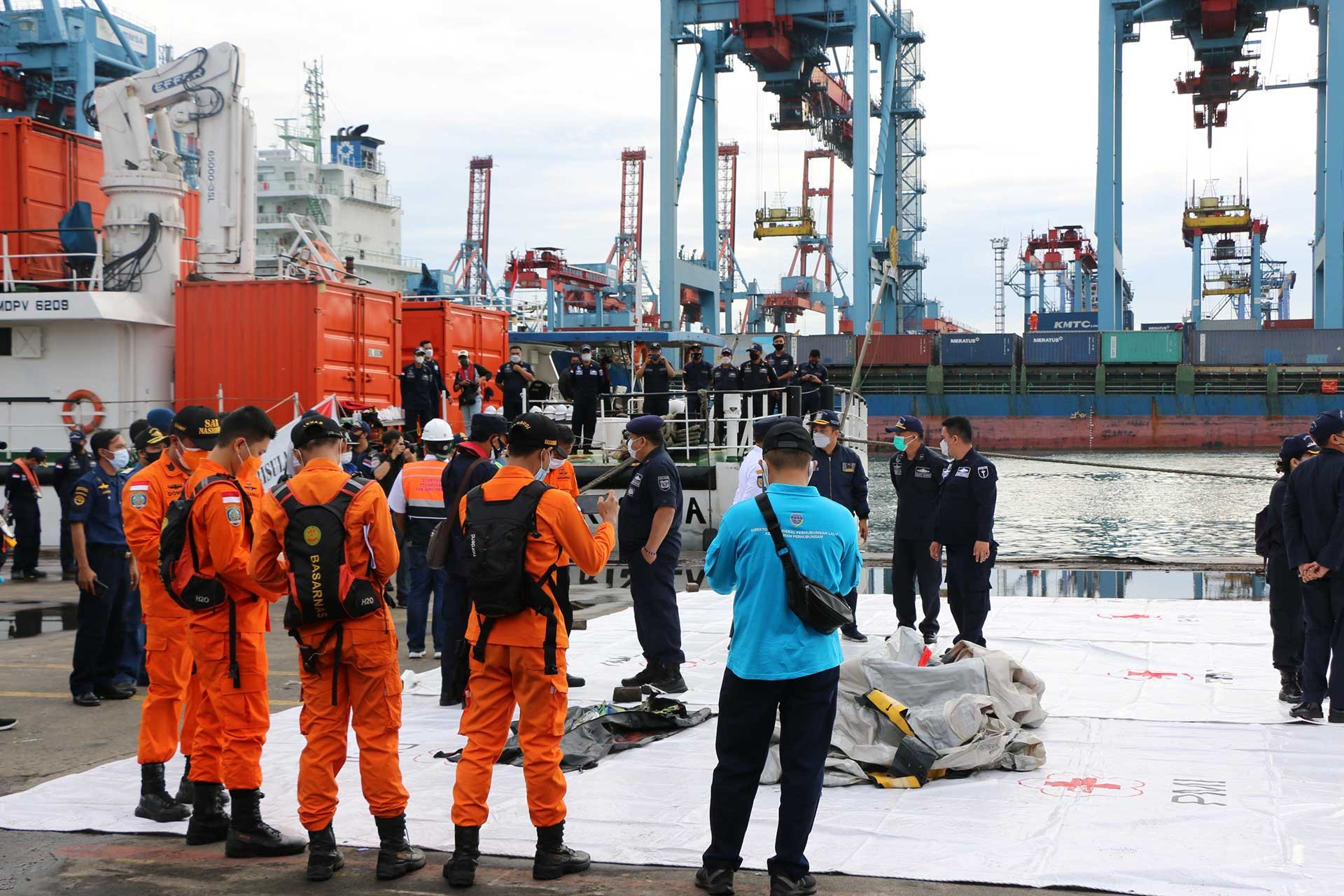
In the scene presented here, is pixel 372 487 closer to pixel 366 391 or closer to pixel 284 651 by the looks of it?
pixel 284 651

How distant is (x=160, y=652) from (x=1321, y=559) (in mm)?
5978

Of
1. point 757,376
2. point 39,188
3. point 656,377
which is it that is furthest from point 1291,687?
point 39,188

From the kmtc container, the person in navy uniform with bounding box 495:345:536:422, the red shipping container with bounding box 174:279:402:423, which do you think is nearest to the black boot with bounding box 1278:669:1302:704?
the person in navy uniform with bounding box 495:345:536:422

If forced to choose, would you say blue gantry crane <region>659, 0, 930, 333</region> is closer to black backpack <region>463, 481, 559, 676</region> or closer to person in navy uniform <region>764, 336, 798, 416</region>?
person in navy uniform <region>764, 336, 798, 416</region>

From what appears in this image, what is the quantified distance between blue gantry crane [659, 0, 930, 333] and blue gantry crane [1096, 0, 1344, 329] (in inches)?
352

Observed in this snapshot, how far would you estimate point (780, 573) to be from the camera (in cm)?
407

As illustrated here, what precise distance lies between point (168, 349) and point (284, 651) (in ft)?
30.2

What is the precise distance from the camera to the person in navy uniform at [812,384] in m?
16.7

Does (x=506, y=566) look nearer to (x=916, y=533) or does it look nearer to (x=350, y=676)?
(x=350, y=676)

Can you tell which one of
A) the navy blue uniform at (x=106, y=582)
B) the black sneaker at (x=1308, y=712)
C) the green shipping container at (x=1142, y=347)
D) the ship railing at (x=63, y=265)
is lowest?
the black sneaker at (x=1308, y=712)

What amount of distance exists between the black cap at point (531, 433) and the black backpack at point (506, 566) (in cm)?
22

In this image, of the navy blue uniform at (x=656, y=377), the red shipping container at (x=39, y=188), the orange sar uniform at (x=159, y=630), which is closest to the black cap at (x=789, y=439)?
the orange sar uniform at (x=159, y=630)

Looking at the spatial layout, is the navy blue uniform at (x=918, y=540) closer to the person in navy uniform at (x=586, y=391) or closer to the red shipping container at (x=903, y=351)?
the person in navy uniform at (x=586, y=391)

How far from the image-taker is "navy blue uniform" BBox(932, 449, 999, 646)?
8.00 meters
